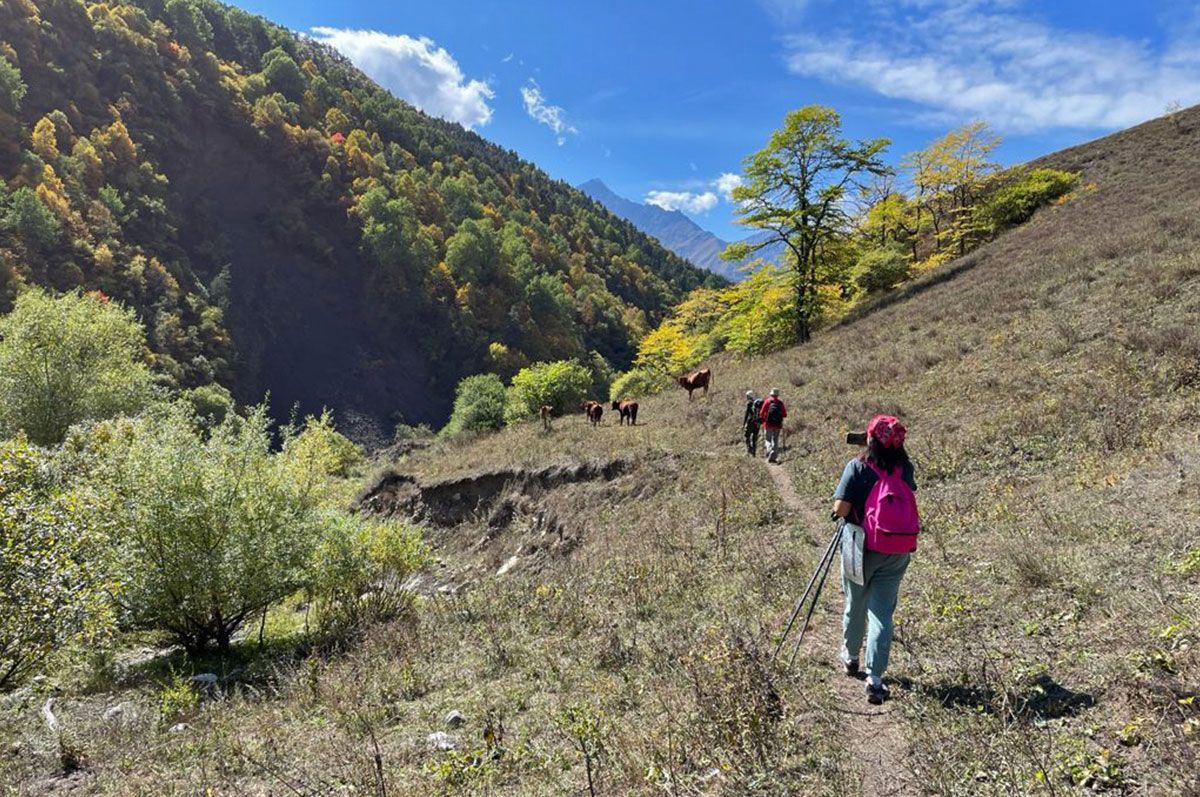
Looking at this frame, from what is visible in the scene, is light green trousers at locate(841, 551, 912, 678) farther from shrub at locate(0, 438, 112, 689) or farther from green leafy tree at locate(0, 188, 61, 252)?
green leafy tree at locate(0, 188, 61, 252)

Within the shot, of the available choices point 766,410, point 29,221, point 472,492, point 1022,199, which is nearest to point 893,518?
point 766,410

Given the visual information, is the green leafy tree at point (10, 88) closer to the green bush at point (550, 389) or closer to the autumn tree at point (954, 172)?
the green bush at point (550, 389)

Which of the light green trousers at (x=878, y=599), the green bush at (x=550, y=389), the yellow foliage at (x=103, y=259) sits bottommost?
the light green trousers at (x=878, y=599)

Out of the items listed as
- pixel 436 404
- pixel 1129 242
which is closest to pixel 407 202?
pixel 436 404

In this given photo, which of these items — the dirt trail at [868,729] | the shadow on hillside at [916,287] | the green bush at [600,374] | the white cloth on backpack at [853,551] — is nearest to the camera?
the dirt trail at [868,729]

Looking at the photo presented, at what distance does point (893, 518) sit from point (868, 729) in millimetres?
1554

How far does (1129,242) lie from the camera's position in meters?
20.3

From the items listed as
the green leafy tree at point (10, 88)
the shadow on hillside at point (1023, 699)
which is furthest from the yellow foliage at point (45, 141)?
the shadow on hillside at point (1023, 699)

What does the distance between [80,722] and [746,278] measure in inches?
1612

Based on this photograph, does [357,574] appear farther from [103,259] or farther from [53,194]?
[53,194]

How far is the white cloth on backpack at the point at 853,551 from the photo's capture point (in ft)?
15.1

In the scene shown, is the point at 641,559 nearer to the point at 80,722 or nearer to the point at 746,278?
the point at 80,722

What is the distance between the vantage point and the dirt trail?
345 cm

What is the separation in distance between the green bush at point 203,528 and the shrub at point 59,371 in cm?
2058
